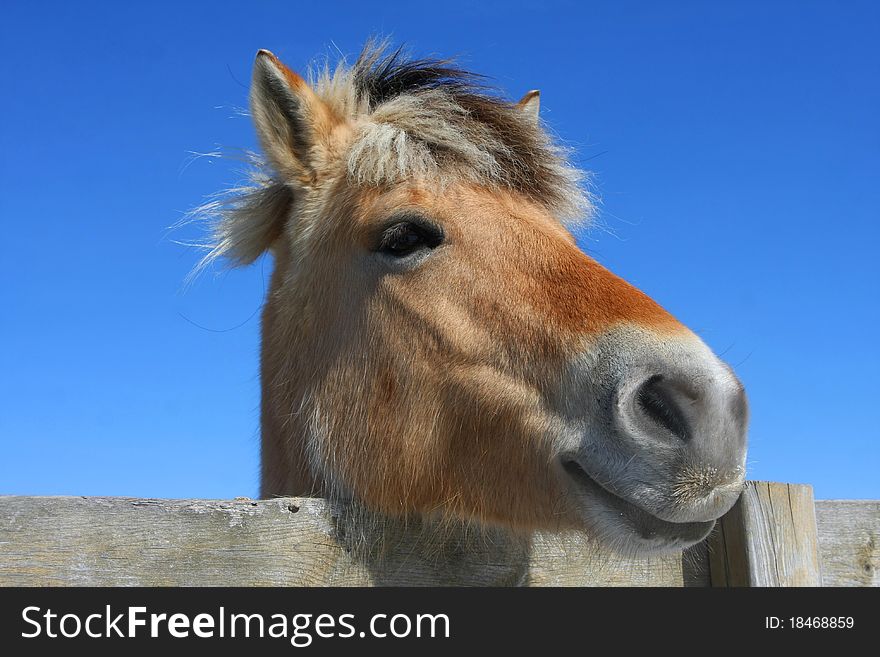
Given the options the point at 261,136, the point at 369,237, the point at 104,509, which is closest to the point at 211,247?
the point at 261,136

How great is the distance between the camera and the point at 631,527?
2502 mm

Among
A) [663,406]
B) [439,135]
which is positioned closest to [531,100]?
[439,135]

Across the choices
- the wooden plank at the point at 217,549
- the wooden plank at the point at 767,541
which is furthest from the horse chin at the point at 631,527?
the wooden plank at the point at 767,541

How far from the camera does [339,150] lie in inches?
144

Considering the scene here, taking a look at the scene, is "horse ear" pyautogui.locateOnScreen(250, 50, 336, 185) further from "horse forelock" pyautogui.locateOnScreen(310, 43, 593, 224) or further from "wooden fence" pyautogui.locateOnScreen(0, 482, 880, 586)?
"wooden fence" pyautogui.locateOnScreen(0, 482, 880, 586)

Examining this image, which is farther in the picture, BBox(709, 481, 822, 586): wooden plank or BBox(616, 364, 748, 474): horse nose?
BBox(709, 481, 822, 586): wooden plank

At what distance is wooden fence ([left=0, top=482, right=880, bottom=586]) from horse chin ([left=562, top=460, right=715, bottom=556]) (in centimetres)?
16

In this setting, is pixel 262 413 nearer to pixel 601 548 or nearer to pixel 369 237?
pixel 369 237

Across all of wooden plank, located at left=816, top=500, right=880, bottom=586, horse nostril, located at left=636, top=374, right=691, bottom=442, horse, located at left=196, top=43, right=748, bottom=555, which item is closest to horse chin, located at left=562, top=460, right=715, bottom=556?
horse, located at left=196, top=43, right=748, bottom=555

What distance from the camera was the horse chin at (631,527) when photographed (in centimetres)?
249

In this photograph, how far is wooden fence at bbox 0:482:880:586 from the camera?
2.19 meters

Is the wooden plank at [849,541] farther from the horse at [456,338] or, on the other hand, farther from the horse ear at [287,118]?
the horse ear at [287,118]

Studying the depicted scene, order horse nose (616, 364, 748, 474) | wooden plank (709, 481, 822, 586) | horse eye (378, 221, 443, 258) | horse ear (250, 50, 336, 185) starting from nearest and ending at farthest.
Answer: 1. horse nose (616, 364, 748, 474)
2. wooden plank (709, 481, 822, 586)
3. horse eye (378, 221, 443, 258)
4. horse ear (250, 50, 336, 185)

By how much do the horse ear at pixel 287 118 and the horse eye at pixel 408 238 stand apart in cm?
75
